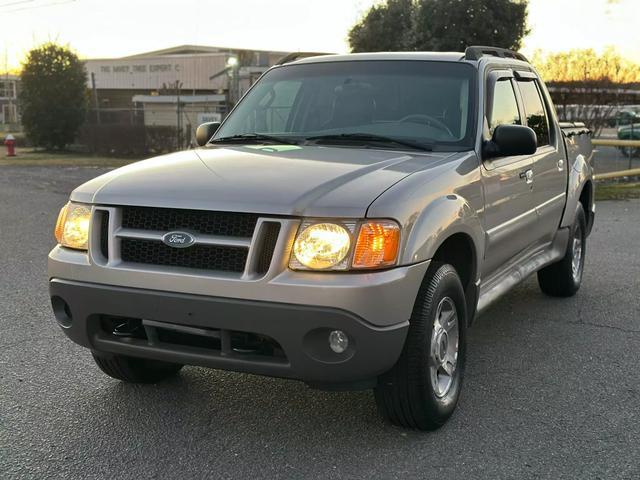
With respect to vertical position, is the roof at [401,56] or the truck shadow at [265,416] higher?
the roof at [401,56]

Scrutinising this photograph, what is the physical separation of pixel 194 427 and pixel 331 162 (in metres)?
1.47

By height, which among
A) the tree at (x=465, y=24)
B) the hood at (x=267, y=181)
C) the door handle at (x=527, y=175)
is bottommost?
the door handle at (x=527, y=175)

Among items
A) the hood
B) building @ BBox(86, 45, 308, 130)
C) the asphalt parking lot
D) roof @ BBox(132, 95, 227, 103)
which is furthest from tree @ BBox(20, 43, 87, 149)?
the hood

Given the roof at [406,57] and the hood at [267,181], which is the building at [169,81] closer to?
the roof at [406,57]

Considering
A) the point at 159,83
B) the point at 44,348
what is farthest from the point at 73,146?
the point at 44,348

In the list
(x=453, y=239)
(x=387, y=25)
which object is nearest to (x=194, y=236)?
(x=453, y=239)

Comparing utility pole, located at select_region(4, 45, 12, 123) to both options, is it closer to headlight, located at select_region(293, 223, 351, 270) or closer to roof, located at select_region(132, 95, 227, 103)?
roof, located at select_region(132, 95, 227, 103)

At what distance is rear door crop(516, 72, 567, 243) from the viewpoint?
17.6 feet

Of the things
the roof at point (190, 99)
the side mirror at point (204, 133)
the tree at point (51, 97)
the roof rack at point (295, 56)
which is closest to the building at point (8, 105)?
the roof at point (190, 99)

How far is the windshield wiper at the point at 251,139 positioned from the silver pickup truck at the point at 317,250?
0.05 feet

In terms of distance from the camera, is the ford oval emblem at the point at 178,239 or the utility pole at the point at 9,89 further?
the utility pole at the point at 9,89

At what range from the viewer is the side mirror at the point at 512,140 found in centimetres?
423

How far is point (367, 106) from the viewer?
4.68 m

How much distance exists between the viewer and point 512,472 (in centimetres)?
330
